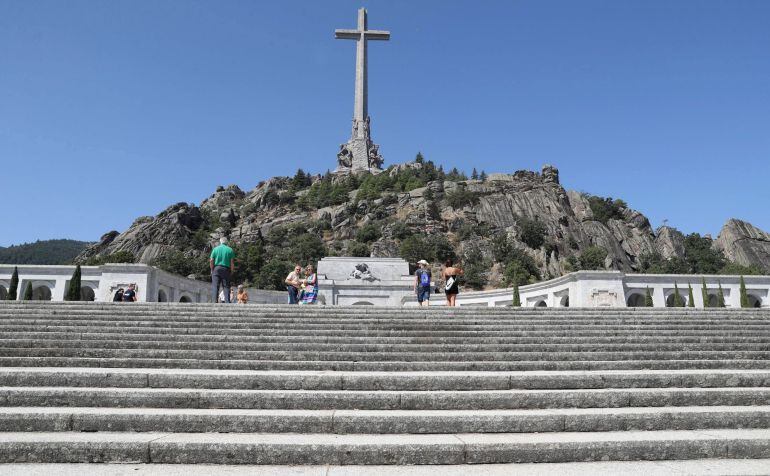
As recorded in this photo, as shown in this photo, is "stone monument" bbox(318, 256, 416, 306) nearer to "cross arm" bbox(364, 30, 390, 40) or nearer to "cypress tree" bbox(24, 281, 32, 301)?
"cypress tree" bbox(24, 281, 32, 301)

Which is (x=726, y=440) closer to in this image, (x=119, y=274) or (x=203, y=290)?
(x=119, y=274)

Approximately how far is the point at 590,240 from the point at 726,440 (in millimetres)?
83150

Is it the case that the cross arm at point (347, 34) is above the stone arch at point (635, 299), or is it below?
above

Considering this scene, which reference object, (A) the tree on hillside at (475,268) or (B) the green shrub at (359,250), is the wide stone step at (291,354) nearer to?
(A) the tree on hillside at (475,268)

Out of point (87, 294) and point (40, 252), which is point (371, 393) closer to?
point (87, 294)

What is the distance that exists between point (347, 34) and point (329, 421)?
73357 mm

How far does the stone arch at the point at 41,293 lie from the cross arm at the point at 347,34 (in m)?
52.9

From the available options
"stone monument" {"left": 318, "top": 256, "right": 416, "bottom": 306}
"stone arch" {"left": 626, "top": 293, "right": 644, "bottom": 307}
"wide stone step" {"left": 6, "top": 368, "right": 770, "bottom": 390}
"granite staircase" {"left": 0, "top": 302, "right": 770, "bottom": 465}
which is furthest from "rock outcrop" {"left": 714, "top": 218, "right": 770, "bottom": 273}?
"wide stone step" {"left": 6, "top": 368, "right": 770, "bottom": 390}

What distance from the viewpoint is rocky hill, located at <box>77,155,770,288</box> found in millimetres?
71250

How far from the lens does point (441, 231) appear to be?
79.6m

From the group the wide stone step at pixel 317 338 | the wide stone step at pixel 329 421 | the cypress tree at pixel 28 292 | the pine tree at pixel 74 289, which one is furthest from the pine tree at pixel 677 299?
the cypress tree at pixel 28 292

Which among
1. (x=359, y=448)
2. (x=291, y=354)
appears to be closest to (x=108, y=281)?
(x=291, y=354)

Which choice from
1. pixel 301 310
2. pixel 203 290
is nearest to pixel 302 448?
pixel 301 310

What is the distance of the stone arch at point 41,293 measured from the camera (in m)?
31.0
